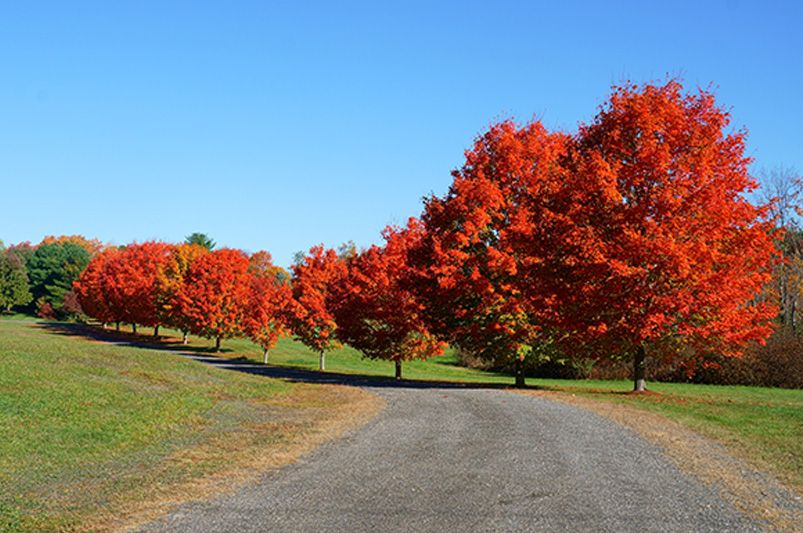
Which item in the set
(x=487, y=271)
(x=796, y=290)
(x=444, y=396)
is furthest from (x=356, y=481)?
(x=796, y=290)

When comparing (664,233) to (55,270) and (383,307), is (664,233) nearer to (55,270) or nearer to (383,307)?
(383,307)

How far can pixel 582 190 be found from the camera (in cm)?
2555

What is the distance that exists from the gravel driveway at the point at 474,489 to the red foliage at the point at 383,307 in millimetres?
21750

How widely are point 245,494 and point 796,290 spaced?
57109 mm

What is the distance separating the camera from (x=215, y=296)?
199 ft

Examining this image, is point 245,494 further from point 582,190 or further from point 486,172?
point 486,172

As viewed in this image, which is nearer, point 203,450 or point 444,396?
point 203,450

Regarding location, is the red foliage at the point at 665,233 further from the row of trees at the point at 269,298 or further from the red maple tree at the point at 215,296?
the red maple tree at the point at 215,296

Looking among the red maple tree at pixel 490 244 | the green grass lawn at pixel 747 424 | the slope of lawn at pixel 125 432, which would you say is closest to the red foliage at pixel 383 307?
the red maple tree at pixel 490 244

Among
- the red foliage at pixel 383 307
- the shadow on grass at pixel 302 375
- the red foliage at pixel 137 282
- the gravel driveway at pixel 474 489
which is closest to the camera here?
the gravel driveway at pixel 474 489

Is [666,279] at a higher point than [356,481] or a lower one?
higher

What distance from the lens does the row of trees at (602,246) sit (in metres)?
24.0

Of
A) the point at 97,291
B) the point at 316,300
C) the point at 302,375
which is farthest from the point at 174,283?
the point at 302,375

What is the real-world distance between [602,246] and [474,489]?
1566 centimetres
